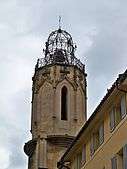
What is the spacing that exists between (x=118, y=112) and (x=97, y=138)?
4567 millimetres

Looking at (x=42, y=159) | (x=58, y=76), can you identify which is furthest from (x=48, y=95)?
(x=42, y=159)

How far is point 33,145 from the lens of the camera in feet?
211

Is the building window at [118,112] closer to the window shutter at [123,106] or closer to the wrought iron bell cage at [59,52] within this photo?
the window shutter at [123,106]

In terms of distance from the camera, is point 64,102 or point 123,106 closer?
point 123,106

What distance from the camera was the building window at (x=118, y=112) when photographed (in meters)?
35.6

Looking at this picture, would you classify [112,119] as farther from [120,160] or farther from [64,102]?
[64,102]

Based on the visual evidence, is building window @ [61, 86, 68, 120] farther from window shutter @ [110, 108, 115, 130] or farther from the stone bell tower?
window shutter @ [110, 108, 115, 130]

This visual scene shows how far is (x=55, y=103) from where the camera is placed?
2611 inches

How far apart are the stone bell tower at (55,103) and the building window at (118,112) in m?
25.6

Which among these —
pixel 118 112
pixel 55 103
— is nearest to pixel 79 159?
pixel 118 112

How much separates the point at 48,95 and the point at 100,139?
2801 centimetres

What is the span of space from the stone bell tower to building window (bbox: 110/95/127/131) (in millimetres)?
25637

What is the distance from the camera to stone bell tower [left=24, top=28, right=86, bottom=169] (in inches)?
2489

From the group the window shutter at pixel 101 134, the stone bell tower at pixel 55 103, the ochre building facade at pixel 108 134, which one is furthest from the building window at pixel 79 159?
the stone bell tower at pixel 55 103
